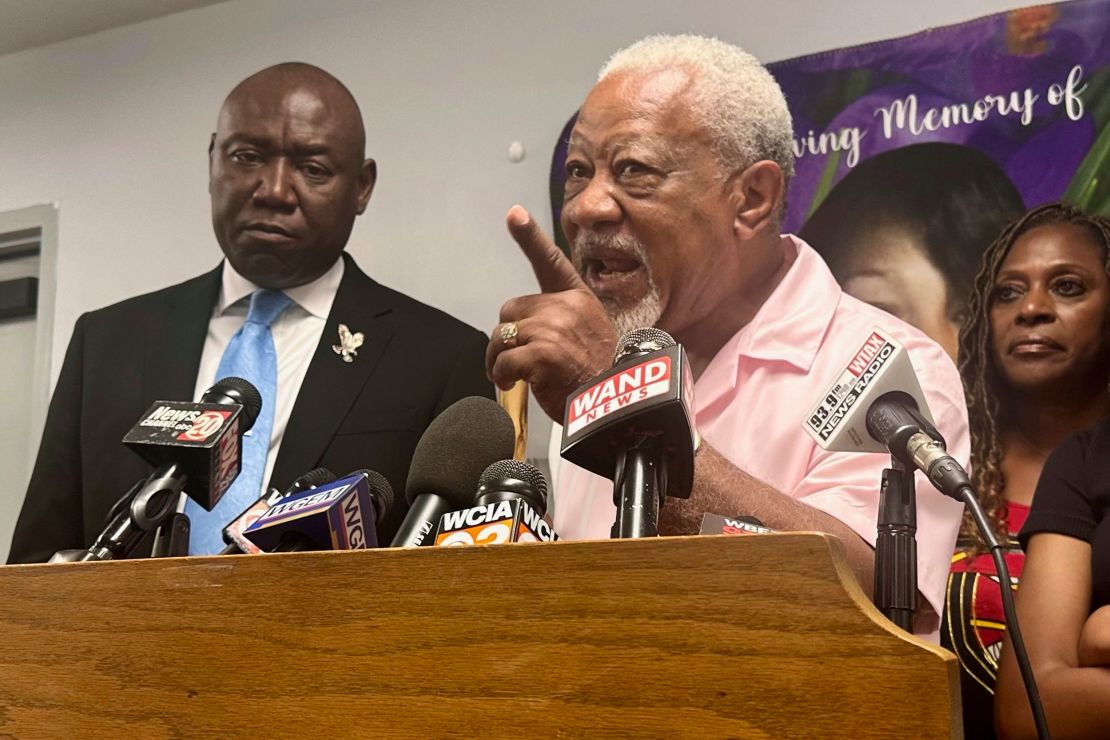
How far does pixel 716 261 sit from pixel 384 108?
104 centimetres

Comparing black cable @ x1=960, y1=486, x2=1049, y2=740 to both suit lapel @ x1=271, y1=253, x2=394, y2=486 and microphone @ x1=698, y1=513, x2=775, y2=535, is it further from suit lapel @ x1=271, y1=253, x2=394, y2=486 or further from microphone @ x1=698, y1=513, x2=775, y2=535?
suit lapel @ x1=271, y1=253, x2=394, y2=486

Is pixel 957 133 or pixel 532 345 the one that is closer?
pixel 532 345

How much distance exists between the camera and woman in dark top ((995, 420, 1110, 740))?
153cm

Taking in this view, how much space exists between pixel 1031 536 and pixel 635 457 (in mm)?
977

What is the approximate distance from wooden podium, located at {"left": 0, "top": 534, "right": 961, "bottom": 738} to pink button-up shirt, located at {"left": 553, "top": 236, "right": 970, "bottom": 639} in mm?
1047

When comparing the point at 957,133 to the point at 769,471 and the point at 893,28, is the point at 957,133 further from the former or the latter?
the point at 769,471

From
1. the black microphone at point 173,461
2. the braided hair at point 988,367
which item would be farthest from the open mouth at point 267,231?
the braided hair at point 988,367

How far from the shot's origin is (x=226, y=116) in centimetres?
284

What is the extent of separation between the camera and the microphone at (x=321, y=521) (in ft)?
3.71

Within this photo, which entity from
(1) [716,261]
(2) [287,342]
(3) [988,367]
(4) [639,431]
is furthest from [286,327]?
(4) [639,431]

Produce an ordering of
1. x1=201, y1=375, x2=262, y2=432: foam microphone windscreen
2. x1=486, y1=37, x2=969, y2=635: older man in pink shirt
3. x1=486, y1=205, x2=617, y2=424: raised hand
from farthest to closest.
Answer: x1=486, y1=37, x2=969, y2=635: older man in pink shirt
x1=486, y1=205, x2=617, y2=424: raised hand
x1=201, y1=375, x2=262, y2=432: foam microphone windscreen

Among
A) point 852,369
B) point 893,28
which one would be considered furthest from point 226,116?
point 852,369

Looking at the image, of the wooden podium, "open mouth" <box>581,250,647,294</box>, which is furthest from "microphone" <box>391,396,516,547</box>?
"open mouth" <box>581,250,647,294</box>

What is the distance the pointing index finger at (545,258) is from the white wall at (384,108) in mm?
822
